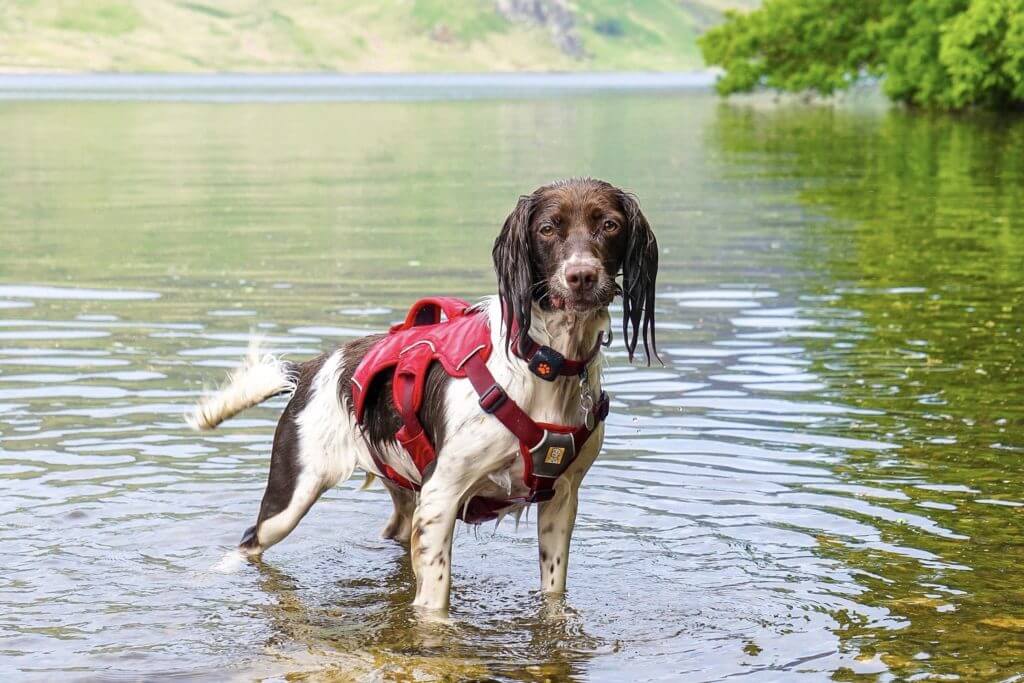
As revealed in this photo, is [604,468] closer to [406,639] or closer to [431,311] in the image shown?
[431,311]

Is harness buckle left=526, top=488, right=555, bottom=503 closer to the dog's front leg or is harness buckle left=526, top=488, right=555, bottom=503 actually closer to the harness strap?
the harness strap

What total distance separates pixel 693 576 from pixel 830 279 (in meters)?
10.4

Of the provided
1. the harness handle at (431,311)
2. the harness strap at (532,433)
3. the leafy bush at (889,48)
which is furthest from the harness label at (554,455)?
the leafy bush at (889,48)

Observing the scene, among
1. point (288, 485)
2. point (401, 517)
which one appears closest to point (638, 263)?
point (288, 485)

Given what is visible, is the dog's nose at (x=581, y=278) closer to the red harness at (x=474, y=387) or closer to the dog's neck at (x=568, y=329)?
the dog's neck at (x=568, y=329)

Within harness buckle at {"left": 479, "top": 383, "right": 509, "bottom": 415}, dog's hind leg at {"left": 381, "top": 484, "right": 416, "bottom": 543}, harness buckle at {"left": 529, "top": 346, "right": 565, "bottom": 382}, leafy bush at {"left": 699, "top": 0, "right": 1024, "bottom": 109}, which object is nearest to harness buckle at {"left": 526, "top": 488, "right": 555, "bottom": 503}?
harness buckle at {"left": 479, "top": 383, "right": 509, "bottom": 415}

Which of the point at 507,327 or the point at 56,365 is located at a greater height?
the point at 507,327

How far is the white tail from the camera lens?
8.09 m

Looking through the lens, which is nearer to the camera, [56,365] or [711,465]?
[711,465]

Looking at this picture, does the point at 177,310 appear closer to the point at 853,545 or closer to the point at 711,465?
the point at 711,465

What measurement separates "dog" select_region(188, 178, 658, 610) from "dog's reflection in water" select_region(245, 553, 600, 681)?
0.18 metres

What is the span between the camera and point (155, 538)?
342 inches

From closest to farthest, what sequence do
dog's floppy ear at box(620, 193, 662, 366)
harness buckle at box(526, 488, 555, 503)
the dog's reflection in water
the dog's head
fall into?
1. the dog's head
2. dog's floppy ear at box(620, 193, 662, 366)
3. the dog's reflection in water
4. harness buckle at box(526, 488, 555, 503)

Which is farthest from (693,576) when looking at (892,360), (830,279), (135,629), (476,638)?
(830,279)
